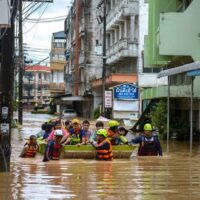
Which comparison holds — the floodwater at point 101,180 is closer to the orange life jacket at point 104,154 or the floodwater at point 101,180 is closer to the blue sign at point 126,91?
the orange life jacket at point 104,154

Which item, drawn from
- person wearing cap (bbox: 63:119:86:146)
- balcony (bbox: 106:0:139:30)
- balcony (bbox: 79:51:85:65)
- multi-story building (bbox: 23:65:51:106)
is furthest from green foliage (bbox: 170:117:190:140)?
multi-story building (bbox: 23:65:51:106)

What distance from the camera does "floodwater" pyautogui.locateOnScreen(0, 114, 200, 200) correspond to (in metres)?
9.62

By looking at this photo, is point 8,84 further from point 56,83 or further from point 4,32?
point 56,83

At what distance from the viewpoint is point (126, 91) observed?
30.8m

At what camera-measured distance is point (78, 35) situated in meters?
→ 83.0

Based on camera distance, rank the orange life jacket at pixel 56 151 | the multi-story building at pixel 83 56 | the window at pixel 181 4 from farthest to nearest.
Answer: the multi-story building at pixel 83 56, the window at pixel 181 4, the orange life jacket at pixel 56 151

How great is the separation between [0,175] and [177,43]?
58.5 feet

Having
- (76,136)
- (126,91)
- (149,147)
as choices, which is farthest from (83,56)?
(149,147)

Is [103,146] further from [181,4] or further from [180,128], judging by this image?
[181,4]

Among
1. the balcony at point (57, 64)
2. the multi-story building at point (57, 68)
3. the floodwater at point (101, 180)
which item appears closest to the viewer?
the floodwater at point (101, 180)

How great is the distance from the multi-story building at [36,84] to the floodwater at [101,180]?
13948 cm

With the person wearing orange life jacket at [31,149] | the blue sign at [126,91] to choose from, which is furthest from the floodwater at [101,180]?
→ the blue sign at [126,91]

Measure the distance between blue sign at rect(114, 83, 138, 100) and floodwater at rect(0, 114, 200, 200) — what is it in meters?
15.0

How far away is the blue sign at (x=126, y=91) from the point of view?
3067cm
